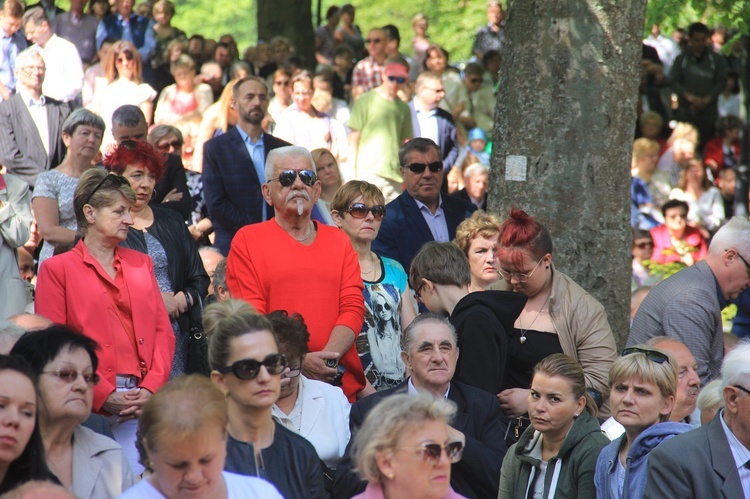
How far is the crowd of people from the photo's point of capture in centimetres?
427

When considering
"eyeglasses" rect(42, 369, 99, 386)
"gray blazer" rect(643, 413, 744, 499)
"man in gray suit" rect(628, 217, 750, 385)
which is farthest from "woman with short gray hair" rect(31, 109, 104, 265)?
"gray blazer" rect(643, 413, 744, 499)

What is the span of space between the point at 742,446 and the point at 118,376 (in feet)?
9.83

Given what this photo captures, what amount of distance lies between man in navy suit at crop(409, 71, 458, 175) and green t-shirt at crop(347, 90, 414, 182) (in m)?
0.17

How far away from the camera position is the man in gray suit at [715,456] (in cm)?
499

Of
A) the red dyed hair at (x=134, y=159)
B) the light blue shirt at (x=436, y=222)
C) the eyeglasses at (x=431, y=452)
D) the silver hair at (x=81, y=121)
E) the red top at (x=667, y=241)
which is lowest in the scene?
the red top at (x=667, y=241)

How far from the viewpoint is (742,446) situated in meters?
5.07

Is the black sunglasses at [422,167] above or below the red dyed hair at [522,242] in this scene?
above

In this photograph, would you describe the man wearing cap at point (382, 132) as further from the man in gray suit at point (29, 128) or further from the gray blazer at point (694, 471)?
the gray blazer at point (694, 471)

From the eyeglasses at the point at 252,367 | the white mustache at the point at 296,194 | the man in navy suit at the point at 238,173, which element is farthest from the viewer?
the man in navy suit at the point at 238,173

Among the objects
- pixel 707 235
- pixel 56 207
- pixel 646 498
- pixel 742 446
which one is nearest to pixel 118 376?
pixel 56 207

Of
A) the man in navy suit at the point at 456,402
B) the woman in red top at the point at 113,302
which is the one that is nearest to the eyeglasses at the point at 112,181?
the woman in red top at the point at 113,302

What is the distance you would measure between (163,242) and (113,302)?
35.8 inches

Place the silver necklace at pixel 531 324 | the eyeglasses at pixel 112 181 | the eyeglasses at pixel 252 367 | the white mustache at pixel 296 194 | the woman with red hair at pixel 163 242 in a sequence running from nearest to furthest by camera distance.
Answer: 1. the eyeglasses at pixel 252 367
2. the eyeglasses at pixel 112 181
3. the silver necklace at pixel 531 324
4. the white mustache at pixel 296 194
5. the woman with red hair at pixel 163 242

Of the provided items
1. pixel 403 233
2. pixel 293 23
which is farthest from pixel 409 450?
pixel 293 23
